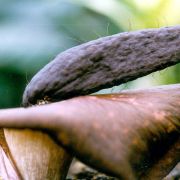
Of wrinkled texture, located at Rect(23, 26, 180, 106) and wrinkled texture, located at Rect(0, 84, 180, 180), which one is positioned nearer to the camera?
wrinkled texture, located at Rect(0, 84, 180, 180)

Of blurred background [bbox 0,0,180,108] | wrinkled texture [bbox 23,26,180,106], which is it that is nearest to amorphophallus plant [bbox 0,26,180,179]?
wrinkled texture [bbox 23,26,180,106]

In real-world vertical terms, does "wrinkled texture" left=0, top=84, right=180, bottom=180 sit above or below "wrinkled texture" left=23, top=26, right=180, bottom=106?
below

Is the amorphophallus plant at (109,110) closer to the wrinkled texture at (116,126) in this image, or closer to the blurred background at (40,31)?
the wrinkled texture at (116,126)

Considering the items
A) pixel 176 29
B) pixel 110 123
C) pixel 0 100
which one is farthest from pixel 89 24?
pixel 110 123

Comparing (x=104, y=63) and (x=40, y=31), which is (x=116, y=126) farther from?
(x=40, y=31)

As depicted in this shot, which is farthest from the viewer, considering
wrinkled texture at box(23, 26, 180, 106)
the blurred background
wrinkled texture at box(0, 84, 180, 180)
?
the blurred background

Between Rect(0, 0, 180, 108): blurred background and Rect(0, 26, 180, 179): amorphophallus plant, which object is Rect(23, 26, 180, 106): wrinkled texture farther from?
Rect(0, 0, 180, 108): blurred background

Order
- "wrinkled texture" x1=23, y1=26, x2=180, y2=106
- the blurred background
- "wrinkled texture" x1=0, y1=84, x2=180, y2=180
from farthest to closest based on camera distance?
the blurred background < "wrinkled texture" x1=23, y1=26, x2=180, y2=106 < "wrinkled texture" x1=0, y1=84, x2=180, y2=180
